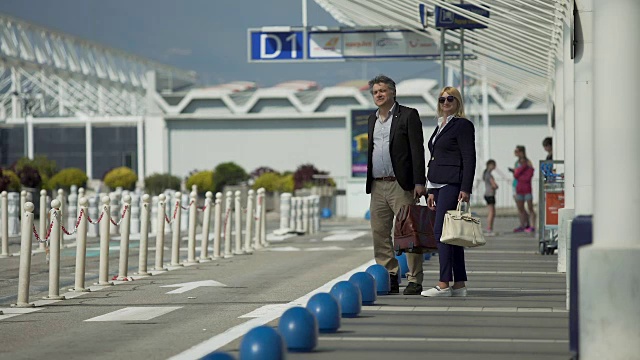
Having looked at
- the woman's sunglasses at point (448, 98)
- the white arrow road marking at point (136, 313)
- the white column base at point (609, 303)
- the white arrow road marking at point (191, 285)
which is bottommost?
the white arrow road marking at point (191, 285)

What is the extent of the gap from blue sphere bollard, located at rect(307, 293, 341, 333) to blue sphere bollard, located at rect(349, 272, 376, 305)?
1.91 metres

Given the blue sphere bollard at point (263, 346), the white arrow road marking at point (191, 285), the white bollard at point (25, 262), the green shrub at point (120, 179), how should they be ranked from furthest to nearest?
the green shrub at point (120, 179), the white arrow road marking at point (191, 285), the white bollard at point (25, 262), the blue sphere bollard at point (263, 346)

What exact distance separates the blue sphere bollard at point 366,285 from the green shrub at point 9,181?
32553 mm

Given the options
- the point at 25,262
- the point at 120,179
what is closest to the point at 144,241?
the point at 25,262

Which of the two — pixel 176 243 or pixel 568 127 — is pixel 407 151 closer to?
pixel 568 127

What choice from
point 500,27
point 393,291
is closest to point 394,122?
point 393,291

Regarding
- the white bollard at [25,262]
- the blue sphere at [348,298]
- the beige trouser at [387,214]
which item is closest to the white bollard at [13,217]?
the white bollard at [25,262]

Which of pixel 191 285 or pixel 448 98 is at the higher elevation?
pixel 448 98

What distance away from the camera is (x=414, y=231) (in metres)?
12.0

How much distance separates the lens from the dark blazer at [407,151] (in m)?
12.3

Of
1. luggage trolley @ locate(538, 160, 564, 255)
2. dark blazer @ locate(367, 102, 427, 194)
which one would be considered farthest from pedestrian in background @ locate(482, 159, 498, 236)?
dark blazer @ locate(367, 102, 427, 194)

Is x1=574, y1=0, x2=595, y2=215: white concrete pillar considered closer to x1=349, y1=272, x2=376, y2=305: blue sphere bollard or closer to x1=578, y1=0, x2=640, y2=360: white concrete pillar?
x1=349, y1=272, x2=376, y2=305: blue sphere bollard

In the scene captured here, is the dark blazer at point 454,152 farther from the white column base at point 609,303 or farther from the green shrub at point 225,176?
the green shrub at point 225,176

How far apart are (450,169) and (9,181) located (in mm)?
33983
